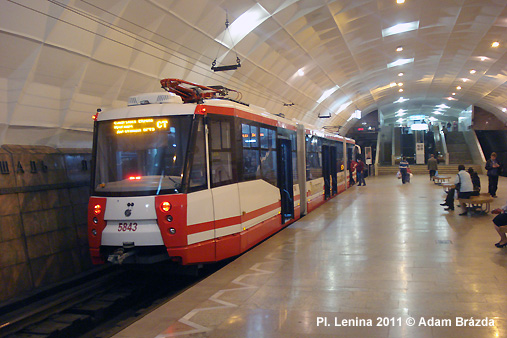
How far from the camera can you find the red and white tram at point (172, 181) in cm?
720

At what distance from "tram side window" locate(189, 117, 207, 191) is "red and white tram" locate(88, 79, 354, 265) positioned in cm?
2

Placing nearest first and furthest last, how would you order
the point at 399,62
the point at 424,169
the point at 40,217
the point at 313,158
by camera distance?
the point at 40,217 < the point at 313,158 < the point at 399,62 < the point at 424,169

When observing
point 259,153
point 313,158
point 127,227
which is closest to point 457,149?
point 313,158

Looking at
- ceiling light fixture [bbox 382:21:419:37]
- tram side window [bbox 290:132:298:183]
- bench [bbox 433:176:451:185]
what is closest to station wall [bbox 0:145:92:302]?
tram side window [bbox 290:132:298:183]

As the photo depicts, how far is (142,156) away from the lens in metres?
7.53

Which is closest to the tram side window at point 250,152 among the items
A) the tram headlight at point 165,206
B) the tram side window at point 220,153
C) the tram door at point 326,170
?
the tram side window at point 220,153

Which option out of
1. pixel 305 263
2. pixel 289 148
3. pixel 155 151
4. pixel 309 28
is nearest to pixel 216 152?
pixel 155 151

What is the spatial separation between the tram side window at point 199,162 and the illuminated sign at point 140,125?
0.58 meters

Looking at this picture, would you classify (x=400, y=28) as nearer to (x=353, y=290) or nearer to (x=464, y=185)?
(x=464, y=185)

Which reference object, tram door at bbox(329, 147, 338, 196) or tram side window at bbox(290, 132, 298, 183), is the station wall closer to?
tram side window at bbox(290, 132, 298, 183)

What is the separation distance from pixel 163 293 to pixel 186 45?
8598 millimetres

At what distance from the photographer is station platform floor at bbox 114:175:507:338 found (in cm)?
496

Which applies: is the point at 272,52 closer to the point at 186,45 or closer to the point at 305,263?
the point at 186,45

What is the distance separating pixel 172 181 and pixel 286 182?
544 centimetres
